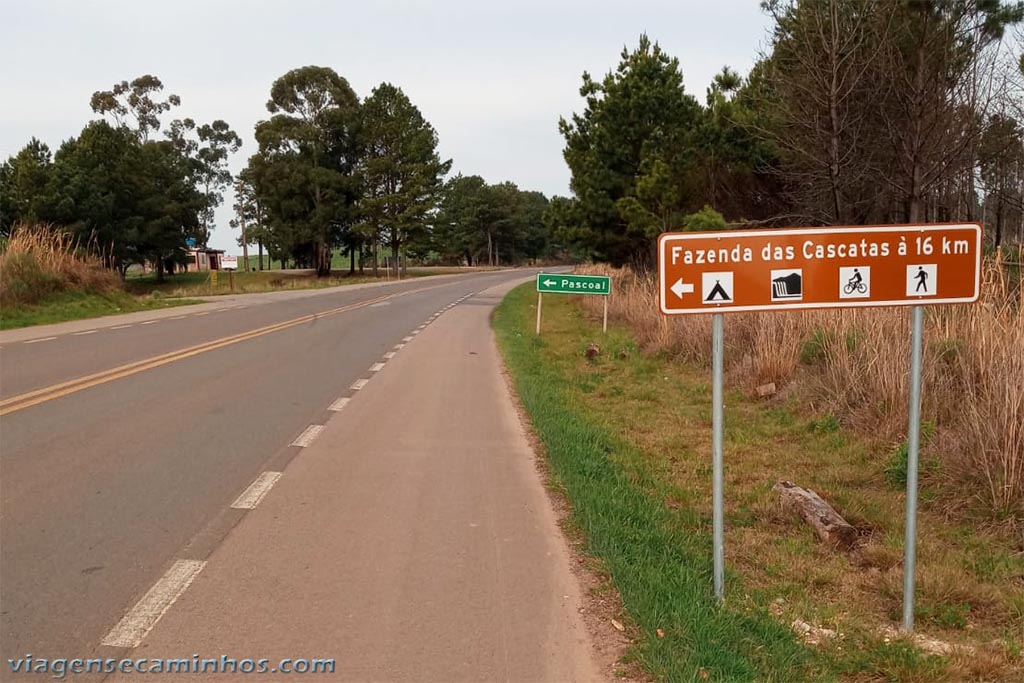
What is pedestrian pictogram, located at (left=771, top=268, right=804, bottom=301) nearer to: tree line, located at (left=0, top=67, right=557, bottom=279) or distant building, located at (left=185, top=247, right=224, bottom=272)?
tree line, located at (left=0, top=67, right=557, bottom=279)

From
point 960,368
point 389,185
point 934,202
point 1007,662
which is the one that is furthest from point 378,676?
point 389,185

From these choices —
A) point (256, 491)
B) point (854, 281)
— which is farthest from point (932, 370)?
point (256, 491)

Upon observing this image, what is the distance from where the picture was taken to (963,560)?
502 cm

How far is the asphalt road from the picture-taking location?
4.29 m

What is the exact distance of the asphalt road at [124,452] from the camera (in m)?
4.29

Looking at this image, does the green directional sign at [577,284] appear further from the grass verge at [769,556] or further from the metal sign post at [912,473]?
the metal sign post at [912,473]

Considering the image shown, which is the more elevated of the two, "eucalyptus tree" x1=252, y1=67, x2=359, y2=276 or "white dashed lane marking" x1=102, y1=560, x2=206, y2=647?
"eucalyptus tree" x1=252, y1=67, x2=359, y2=276

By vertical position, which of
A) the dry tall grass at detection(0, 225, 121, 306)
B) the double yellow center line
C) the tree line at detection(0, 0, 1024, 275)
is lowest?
the double yellow center line

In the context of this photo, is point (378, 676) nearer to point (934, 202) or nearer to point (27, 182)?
point (934, 202)

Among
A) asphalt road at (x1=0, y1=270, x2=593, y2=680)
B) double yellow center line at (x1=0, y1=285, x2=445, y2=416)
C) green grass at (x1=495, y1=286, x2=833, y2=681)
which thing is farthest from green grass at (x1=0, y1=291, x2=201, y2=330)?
green grass at (x1=495, y1=286, x2=833, y2=681)

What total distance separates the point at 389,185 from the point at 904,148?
2387 inches

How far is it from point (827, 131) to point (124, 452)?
1710cm

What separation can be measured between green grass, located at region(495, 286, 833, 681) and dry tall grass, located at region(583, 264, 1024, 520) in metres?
2.11

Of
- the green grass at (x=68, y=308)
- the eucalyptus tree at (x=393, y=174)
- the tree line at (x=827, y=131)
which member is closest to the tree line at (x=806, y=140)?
the tree line at (x=827, y=131)
